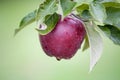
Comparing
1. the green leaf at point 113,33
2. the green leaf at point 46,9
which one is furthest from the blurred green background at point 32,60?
the green leaf at point 46,9

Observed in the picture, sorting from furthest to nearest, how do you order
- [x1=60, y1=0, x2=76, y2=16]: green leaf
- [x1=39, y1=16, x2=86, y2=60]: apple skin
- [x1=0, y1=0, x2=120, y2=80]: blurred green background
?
1. [x1=0, y1=0, x2=120, y2=80]: blurred green background
2. [x1=39, y1=16, x2=86, y2=60]: apple skin
3. [x1=60, y1=0, x2=76, y2=16]: green leaf

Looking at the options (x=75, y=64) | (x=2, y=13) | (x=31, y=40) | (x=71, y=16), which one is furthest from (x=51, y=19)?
(x=2, y=13)

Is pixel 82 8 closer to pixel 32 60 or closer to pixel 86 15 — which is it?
pixel 86 15

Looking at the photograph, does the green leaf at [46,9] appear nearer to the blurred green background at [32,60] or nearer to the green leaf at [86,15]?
the green leaf at [86,15]

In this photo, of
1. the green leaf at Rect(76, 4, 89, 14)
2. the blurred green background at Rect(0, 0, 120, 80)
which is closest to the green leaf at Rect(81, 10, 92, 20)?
the green leaf at Rect(76, 4, 89, 14)

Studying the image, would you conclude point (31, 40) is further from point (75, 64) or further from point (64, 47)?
point (64, 47)

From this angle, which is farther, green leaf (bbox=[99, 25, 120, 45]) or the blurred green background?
the blurred green background

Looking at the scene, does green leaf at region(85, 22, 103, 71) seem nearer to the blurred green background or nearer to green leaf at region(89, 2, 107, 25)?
green leaf at region(89, 2, 107, 25)

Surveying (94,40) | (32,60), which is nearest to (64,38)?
(94,40)
